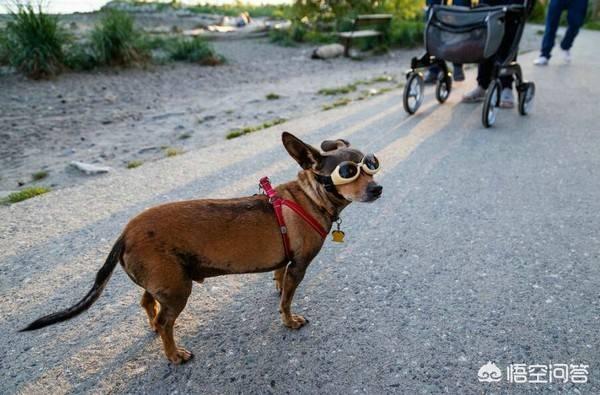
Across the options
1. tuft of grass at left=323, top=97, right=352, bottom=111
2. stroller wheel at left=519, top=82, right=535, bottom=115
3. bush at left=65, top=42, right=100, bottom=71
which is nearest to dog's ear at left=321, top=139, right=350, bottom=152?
stroller wheel at left=519, top=82, right=535, bottom=115

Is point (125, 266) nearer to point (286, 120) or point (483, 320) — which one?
point (483, 320)

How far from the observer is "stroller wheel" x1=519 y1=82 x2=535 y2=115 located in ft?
20.4

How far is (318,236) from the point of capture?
2469 mm

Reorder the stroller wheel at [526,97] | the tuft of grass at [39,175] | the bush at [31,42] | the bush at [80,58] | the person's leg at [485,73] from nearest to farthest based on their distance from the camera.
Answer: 1. the tuft of grass at [39,175]
2. the stroller wheel at [526,97]
3. the person's leg at [485,73]
4. the bush at [31,42]
5. the bush at [80,58]

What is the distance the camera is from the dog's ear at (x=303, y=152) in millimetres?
2318

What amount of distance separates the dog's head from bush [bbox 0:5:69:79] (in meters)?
9.21

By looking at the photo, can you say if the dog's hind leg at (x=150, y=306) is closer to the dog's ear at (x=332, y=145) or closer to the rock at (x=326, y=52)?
the dog's ear at (x=332, y=145)

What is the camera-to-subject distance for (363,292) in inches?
113

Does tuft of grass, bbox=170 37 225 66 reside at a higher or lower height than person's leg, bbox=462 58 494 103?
higher

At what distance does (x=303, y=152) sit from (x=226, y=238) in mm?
656

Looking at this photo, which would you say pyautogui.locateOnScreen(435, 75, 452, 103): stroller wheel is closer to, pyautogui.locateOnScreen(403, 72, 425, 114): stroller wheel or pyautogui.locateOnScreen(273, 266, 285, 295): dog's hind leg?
pyautogui.locateOnScreen(403, 72, 425, 114): stroller wheel

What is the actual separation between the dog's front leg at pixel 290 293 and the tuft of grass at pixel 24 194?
3155mm

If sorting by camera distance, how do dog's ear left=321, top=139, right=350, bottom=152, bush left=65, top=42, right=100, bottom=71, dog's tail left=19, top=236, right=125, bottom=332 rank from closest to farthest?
dog's tail left=19, top=236, right=125, bottom=332 < dog's ear left=321, top=139, right=350, bottom=152 < bush left=65, top=42, right=100, bottom=71

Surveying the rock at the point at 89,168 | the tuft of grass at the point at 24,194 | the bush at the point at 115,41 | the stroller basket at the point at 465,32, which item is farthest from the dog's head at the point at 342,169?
the bush at the point at 115,41
